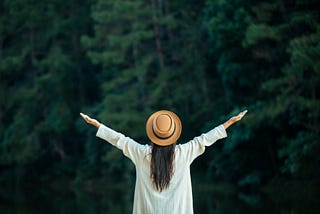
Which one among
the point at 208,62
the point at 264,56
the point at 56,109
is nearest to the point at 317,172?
the point at 264,56

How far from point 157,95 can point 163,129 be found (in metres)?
22.5

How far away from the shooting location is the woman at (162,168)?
407 centimetres

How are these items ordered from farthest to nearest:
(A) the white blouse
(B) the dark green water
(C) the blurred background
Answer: (C) the blurred background, (B) the dark green water, (A) the white blouse

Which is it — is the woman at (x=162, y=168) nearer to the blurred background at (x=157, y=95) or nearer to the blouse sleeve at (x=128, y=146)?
the blouse sleeve at (x=128, y=146)

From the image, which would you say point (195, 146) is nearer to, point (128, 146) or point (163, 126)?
point (163, 126)

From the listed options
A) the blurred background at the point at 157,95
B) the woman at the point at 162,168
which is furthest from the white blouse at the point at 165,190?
the blurred background at the point at 157,95

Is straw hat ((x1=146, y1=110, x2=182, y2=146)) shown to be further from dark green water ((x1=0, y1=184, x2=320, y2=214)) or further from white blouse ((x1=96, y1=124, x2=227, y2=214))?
dark green water ((x1=0, y1=184, x2=320, y2=214))

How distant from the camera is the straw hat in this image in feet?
13.5

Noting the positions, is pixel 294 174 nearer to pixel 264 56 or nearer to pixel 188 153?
pixel 264 56

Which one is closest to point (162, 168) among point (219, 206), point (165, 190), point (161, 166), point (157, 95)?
point (161, 166)

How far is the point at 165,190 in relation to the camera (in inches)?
161

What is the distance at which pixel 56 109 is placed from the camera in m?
30.7

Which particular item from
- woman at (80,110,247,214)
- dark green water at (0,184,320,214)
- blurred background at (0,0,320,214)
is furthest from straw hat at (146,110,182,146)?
blurred background at (0,0,320,214)

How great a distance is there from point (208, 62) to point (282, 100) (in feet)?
24.2
